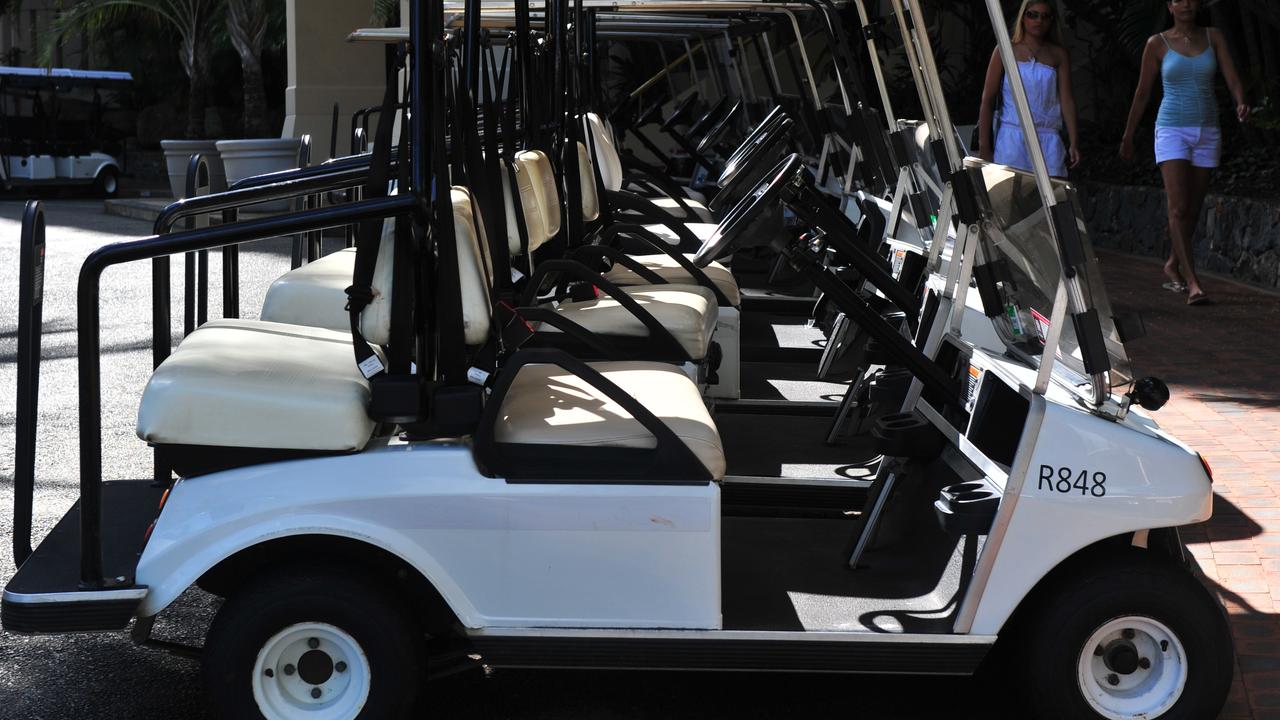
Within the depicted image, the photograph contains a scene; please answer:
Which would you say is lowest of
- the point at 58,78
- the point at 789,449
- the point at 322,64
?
the point at 789,449

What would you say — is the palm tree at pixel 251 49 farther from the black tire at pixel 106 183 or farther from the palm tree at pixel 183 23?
the black tire at pixel 106 183

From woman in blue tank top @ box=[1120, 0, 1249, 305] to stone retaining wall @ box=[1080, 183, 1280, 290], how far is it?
43.7 inches

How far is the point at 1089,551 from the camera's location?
2863 millimetres

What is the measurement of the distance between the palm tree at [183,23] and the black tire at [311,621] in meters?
A: 20.1

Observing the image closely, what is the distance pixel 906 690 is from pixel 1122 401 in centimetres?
90

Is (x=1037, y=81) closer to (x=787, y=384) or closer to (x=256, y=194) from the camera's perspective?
(x=787, y=384)

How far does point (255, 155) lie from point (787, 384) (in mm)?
12420

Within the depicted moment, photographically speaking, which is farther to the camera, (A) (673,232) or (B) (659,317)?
(A) (673,232)

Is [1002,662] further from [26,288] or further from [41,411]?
[41,411]

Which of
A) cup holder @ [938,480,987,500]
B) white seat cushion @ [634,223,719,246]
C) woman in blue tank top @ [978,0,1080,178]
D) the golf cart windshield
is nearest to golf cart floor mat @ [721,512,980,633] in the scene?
cup holder @ [938,480,987,500]

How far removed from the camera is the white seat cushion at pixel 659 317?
4340 millimetres

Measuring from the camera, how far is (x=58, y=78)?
22.7m

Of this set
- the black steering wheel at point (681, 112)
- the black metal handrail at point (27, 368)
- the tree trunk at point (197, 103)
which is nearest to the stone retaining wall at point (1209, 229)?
the black steering wheel at point (681, 112)

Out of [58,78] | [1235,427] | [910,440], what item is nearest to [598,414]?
[910,440]
